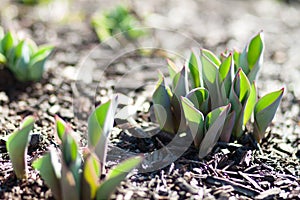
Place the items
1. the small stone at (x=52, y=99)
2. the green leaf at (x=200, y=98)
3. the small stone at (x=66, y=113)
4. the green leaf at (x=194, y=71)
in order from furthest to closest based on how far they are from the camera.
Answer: the small stone at (x=52, y=99) → the small stone at (x=66, y=113) → the green leaf at (x=194, y=71) → the green leaf at (x=200, y=98)

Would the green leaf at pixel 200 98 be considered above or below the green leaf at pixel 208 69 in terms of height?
below

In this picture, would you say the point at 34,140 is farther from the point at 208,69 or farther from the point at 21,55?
the point at 208,69

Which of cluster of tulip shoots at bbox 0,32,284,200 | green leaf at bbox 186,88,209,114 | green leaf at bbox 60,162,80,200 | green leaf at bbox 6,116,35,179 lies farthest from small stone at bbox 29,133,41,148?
green leaf at bbox 186,88,209,114

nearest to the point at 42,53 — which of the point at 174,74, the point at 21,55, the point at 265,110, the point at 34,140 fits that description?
the point at 21,55

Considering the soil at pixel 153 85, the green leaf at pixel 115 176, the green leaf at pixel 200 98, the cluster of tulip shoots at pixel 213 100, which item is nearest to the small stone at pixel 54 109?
the soil at pixel 153 85

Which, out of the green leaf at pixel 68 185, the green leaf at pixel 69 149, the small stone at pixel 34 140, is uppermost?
the green leaf at pixel 69 149

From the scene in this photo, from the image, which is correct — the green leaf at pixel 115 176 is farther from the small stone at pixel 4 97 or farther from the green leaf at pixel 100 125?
the small stone at pixel 4 97


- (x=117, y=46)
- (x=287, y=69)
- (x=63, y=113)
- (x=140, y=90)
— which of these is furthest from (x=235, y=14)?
(x=63, y=113)
